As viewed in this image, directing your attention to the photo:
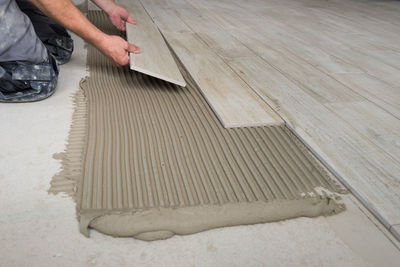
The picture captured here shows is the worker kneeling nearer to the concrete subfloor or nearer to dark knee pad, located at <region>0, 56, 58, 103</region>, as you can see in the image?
dark knee pad, located at <region>0, 56, 58, 103</region>

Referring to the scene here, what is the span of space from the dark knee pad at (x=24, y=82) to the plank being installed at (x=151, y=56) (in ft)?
1.25

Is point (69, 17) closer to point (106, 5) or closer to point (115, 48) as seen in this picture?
point (115, 48)

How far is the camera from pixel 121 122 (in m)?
1.29

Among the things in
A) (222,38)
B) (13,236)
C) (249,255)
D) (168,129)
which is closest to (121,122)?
(168,129)

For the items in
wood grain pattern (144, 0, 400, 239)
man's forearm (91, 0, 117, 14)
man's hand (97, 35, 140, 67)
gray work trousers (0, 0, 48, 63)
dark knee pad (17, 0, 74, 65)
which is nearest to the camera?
wood grain pattern (144, 0, 400, 239)

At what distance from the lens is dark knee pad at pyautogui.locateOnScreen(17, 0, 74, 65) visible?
180 centimetres

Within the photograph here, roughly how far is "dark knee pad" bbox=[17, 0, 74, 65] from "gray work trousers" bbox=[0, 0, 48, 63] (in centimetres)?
38

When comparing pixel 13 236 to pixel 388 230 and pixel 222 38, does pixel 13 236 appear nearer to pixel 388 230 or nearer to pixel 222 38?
pixel 388 230

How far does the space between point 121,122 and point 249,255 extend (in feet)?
2.40

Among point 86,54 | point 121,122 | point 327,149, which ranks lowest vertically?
point 86,54

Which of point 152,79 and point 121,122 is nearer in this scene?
point 121,122

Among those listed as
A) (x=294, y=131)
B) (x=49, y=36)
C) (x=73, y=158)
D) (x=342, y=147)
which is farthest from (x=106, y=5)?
(x=342, y=147)

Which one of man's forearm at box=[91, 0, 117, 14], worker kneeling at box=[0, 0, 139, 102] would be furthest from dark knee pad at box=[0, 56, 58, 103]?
man's forearm at box=[91, 0, 117, 14]

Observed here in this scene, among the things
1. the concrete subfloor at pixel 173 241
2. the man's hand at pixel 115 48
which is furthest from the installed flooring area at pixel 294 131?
the man's hand at pixel 115 48
